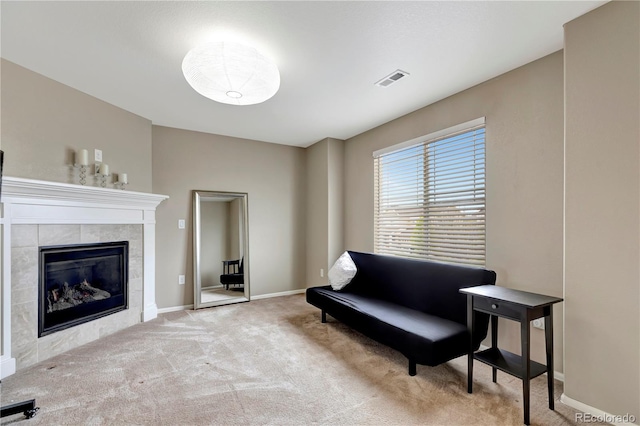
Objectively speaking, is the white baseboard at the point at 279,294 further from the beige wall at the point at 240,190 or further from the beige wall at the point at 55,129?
the beige wall at the point at 55,129

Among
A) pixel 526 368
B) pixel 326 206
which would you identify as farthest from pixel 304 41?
pixel 326 206

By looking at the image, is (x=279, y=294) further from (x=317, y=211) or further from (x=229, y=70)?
(x=229, y=70)

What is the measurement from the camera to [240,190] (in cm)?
457

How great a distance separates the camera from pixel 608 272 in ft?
5.77

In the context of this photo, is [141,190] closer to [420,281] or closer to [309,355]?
[309,355]

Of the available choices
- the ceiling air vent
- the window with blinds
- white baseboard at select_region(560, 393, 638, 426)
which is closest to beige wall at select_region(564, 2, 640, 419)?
white baseboard at select_region(560, 393, 638, 426)

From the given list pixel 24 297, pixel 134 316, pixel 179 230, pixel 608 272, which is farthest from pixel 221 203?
pixel 608 272

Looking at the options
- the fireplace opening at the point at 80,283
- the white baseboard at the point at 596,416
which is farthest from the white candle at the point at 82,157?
the white baseboard at the point at 596,416

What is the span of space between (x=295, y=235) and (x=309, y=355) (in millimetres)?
2589

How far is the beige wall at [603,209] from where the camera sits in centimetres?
168

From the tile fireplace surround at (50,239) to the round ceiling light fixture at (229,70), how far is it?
5.41 feet

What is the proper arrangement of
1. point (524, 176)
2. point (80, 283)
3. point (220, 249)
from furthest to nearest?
point (220, 249)
point (80, 283)
point (524, 176)

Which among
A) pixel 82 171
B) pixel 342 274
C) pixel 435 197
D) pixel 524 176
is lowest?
pixel 342 274

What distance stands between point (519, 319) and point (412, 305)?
1.19 metres
